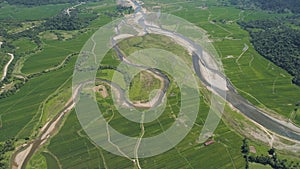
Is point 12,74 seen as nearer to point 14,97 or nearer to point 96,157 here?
point 14,97

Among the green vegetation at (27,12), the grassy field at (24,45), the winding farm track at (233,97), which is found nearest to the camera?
the winding farm track at (233,97)

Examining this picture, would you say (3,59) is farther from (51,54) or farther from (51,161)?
(51,161)

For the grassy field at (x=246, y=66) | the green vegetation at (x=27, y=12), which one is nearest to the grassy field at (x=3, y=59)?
the green vegetation at (x=27, y=12)

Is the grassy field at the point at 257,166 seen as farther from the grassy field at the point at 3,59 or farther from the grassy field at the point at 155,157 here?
the grassy field at the point at 3,59

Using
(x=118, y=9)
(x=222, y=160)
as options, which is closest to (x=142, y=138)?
(x=222, y=160)

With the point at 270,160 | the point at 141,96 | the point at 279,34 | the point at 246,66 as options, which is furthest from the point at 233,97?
the point at 279,34

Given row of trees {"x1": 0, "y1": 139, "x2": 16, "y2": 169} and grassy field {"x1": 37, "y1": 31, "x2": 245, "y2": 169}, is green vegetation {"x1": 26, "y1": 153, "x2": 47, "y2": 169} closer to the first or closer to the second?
grassy field {"x1": 37, "y1": 31, "x2": 245, "y2": 169}

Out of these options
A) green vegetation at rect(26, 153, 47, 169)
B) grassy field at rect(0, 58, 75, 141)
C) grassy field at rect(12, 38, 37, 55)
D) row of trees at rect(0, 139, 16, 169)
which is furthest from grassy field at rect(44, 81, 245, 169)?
grassy field at rect(12, 38, 37, 55)
